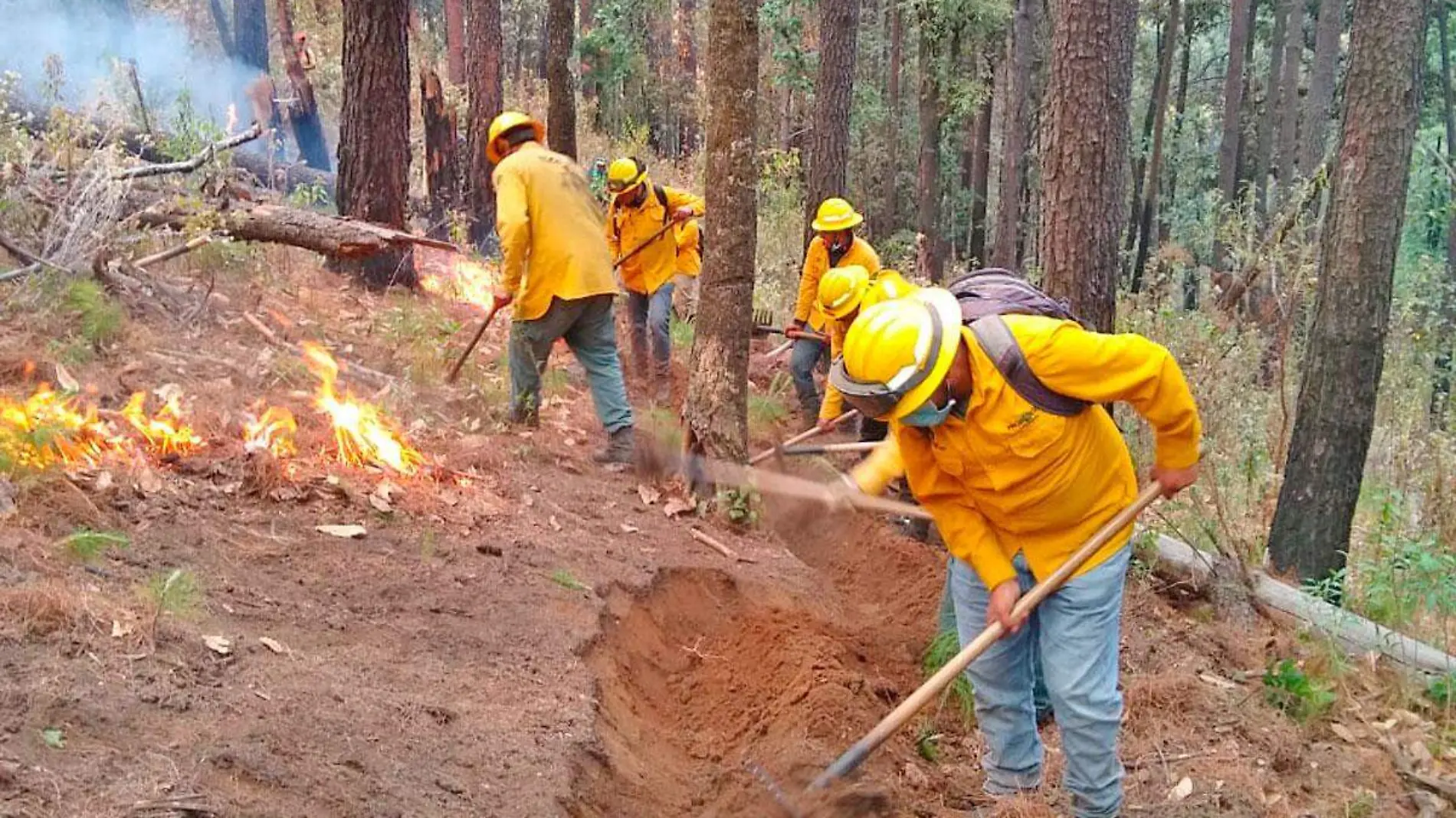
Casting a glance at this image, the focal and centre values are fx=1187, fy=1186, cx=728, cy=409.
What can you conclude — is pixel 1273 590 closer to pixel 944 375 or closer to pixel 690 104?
pixel 944 375

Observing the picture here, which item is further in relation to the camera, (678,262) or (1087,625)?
(678,262)

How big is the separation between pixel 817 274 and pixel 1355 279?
3636 millimetres

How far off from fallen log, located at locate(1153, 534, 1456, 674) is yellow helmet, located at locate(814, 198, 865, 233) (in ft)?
10.5

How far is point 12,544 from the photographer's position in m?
3.90

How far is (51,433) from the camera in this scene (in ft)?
15.0

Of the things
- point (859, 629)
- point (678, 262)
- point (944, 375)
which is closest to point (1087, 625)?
point (944, 375)

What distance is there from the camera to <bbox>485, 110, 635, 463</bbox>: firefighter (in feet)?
23.1

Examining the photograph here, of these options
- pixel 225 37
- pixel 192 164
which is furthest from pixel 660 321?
pixel 225 37

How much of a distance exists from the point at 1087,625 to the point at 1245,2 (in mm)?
23663

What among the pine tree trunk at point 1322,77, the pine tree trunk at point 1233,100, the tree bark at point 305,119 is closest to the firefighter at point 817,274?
the tree bark at point 305,119

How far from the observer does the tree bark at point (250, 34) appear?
1953cm

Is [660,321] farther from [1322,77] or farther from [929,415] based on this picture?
[1322,77]

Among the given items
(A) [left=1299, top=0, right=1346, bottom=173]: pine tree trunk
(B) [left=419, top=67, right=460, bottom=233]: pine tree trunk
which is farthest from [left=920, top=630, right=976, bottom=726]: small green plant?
(A) [left=1299, top=0, right=1346, bottom=173]: pine tree trunk

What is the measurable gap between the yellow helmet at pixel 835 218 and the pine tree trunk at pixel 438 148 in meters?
5.57
